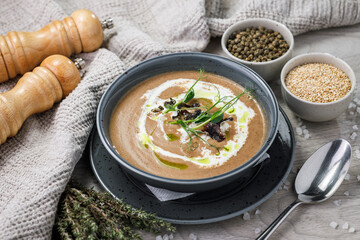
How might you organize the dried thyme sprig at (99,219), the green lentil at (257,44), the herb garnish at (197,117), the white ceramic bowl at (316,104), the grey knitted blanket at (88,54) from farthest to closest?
the green lentil at (257,44), the white ceramic bowl at (316,104), the herb garnish at (197,117), the grey knitted blanket at (88,54), the dried thyme sprig at (99,219)

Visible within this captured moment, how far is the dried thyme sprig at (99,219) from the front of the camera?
152cm

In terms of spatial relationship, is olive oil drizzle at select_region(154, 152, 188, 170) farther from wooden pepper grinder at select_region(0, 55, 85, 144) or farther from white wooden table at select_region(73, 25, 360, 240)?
wooden pepper grinder at select_region(0, 55, 85, 144)

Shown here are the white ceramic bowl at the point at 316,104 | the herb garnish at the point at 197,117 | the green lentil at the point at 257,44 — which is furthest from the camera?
the green lentil at the point at 257,44

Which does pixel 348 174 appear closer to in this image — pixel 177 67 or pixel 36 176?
pixel 177 67

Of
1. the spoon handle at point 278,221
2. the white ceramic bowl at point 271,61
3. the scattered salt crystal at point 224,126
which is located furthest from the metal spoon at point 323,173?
the white ceramic bowl at point 271,61

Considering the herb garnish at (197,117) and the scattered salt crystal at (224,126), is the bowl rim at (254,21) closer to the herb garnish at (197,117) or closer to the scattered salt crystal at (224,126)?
the herb garnish at (197,117)

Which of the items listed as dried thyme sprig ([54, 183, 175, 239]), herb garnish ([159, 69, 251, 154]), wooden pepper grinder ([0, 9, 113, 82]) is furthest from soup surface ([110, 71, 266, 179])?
wooden pepper grinder ([0, 9, 113, 82])

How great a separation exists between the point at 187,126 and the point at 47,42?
847mm

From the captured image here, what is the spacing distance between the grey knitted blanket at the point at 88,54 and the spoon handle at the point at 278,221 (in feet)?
2.50

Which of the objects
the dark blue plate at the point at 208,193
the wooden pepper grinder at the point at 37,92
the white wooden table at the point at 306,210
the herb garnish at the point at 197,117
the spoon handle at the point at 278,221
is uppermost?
the wooden pepper grinder at the point at 37,92

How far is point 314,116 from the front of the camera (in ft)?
6.42

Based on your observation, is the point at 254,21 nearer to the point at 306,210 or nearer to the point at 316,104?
the point at 316,104

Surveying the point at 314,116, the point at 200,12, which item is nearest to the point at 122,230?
the point at 314,116

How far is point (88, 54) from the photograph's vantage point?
2.25m
